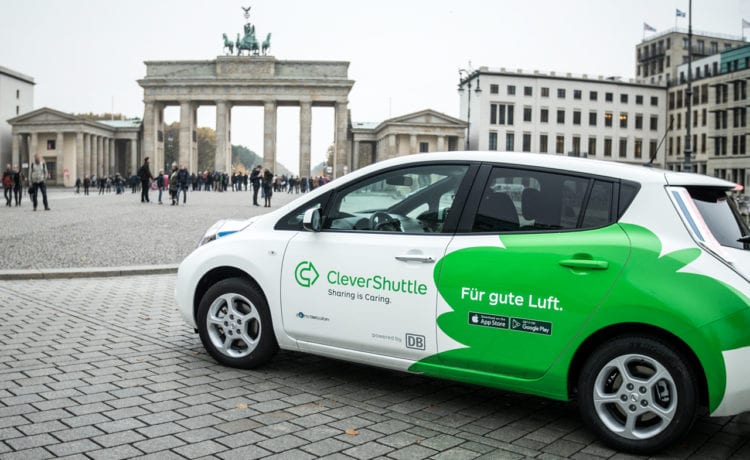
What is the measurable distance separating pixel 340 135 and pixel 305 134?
429cm

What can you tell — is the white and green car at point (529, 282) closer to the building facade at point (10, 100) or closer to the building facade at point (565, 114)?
the building facade at point (565, 114)

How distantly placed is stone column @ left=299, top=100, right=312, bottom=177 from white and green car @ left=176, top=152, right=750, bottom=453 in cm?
7824

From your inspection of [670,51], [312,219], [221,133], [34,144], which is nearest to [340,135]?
[221,133]

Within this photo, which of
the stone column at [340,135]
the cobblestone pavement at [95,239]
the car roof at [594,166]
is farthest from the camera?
the stone column at [340,135]

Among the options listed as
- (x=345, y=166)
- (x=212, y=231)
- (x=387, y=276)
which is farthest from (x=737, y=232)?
(x=345, y=166)

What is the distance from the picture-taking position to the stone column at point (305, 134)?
274 feet

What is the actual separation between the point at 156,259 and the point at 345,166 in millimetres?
72642

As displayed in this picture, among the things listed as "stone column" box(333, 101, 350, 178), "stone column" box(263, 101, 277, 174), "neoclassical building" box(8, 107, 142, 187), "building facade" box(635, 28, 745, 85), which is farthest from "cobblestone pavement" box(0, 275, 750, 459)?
"building facade" box(635, 28, 745, 85)

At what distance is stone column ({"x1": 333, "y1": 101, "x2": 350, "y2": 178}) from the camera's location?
84.0m

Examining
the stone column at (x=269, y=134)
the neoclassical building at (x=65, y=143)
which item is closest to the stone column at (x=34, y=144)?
the neoclassical building at (x=65, y=143)

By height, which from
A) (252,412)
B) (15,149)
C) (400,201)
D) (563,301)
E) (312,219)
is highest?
(15,149)

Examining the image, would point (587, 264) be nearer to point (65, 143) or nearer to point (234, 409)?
point (234, 409)

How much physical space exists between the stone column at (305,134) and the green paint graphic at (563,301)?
3117 inches

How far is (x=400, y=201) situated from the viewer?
5.27 meters
